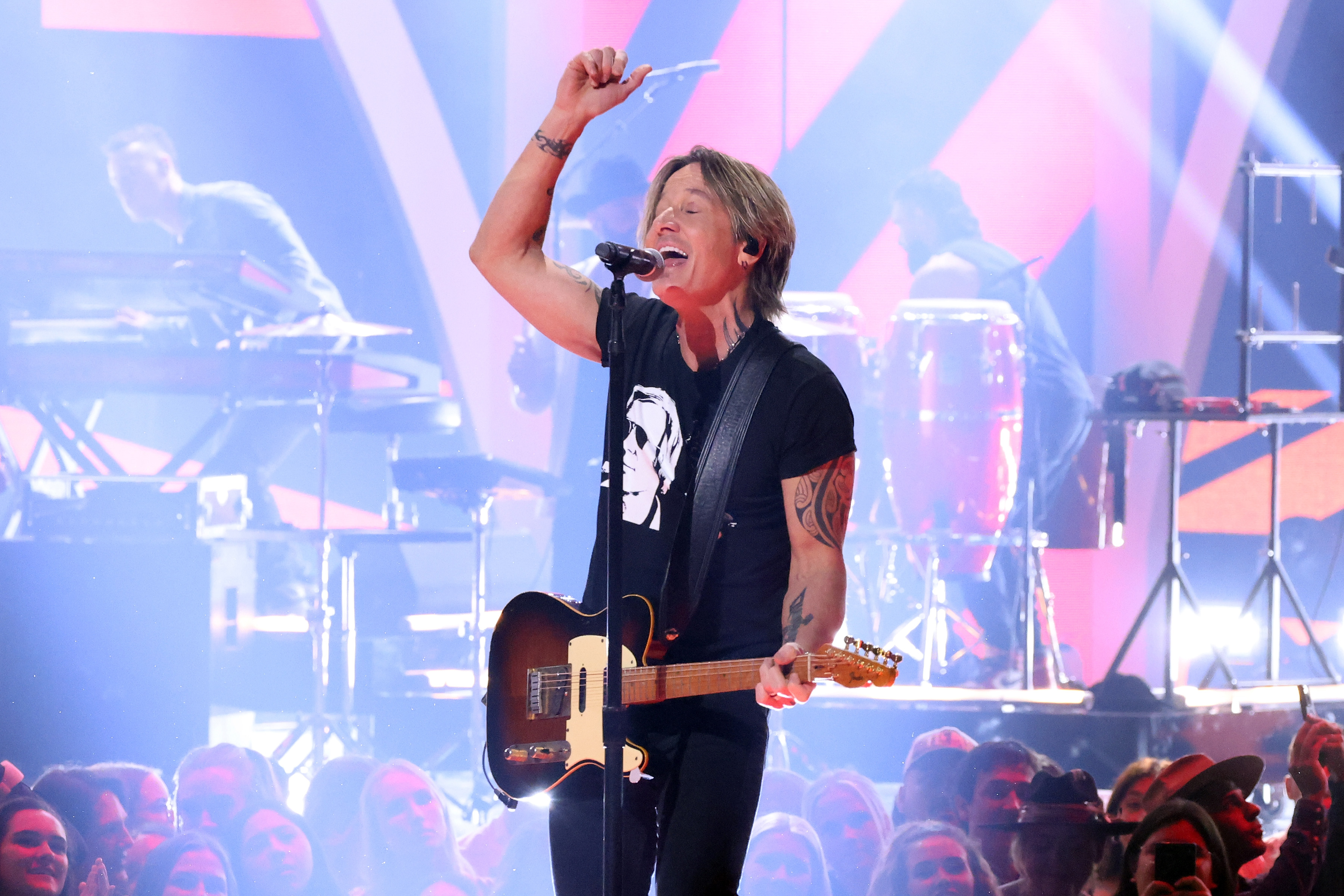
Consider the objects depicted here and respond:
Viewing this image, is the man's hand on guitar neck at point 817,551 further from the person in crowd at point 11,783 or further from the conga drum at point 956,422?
the person in crowd at point 11,783

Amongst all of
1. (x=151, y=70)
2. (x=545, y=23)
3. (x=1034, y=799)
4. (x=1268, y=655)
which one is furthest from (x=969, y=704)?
(x=151, y=70)

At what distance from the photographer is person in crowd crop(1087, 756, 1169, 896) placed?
4.04 m

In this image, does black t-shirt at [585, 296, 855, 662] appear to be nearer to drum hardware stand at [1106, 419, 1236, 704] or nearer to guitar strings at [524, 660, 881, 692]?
guitar strings at [524, 660, 881, 692]

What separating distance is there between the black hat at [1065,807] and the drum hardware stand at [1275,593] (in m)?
0.73

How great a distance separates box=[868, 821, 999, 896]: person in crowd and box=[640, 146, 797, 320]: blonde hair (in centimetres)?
243

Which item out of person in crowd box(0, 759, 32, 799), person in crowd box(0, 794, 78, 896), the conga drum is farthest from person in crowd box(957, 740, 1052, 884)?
person in crowd box(0, 759, 32, 799)

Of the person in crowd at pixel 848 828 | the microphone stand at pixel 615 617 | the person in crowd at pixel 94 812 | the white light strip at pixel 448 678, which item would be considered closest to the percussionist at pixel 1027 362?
the person in crowd at pixel 848 828

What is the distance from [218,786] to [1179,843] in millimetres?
3341

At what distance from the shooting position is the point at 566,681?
2260 mm

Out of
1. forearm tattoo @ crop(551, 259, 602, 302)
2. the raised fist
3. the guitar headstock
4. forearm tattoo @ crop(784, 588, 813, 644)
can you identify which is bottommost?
the guitar headstock

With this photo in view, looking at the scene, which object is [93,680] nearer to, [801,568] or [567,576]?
[567,576]

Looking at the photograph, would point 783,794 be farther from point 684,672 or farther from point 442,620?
point 684,672

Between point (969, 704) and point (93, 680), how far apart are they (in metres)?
3.22

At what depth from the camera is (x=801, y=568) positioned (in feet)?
7.04
